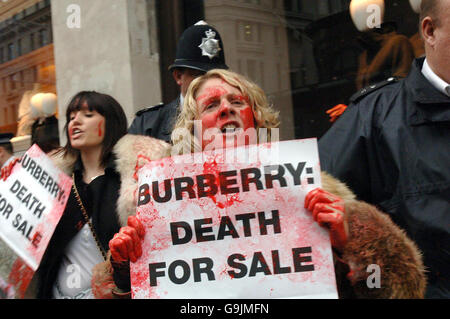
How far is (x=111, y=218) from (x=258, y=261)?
92 cm

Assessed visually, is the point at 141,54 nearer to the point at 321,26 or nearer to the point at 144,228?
the point at 321,26

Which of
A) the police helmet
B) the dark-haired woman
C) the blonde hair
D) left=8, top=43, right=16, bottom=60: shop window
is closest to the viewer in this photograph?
the blonde hair

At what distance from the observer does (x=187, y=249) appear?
2207 mm

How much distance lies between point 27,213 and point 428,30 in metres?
2.06

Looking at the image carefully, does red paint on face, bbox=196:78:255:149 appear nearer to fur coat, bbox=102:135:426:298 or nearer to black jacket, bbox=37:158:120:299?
fur coat, bbox=102:135:426:298

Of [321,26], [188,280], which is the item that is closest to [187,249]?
[188,280]

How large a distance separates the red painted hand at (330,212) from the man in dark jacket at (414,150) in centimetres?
42

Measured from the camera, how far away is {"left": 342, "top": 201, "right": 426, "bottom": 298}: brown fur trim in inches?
82.0

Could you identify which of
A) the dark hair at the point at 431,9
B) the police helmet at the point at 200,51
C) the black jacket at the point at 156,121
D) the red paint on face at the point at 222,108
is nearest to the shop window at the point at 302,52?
the police helmet at the point at 200,51

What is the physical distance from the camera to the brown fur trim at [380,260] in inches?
82.0

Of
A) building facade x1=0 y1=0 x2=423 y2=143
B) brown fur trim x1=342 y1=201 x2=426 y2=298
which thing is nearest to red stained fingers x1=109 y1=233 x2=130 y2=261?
brown fur trim x1=342 y1=201 x2=426 y2=298

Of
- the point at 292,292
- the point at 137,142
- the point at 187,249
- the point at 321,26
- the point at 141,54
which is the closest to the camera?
the point at 292,292

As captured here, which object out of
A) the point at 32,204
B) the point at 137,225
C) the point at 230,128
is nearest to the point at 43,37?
the point at 32,204
